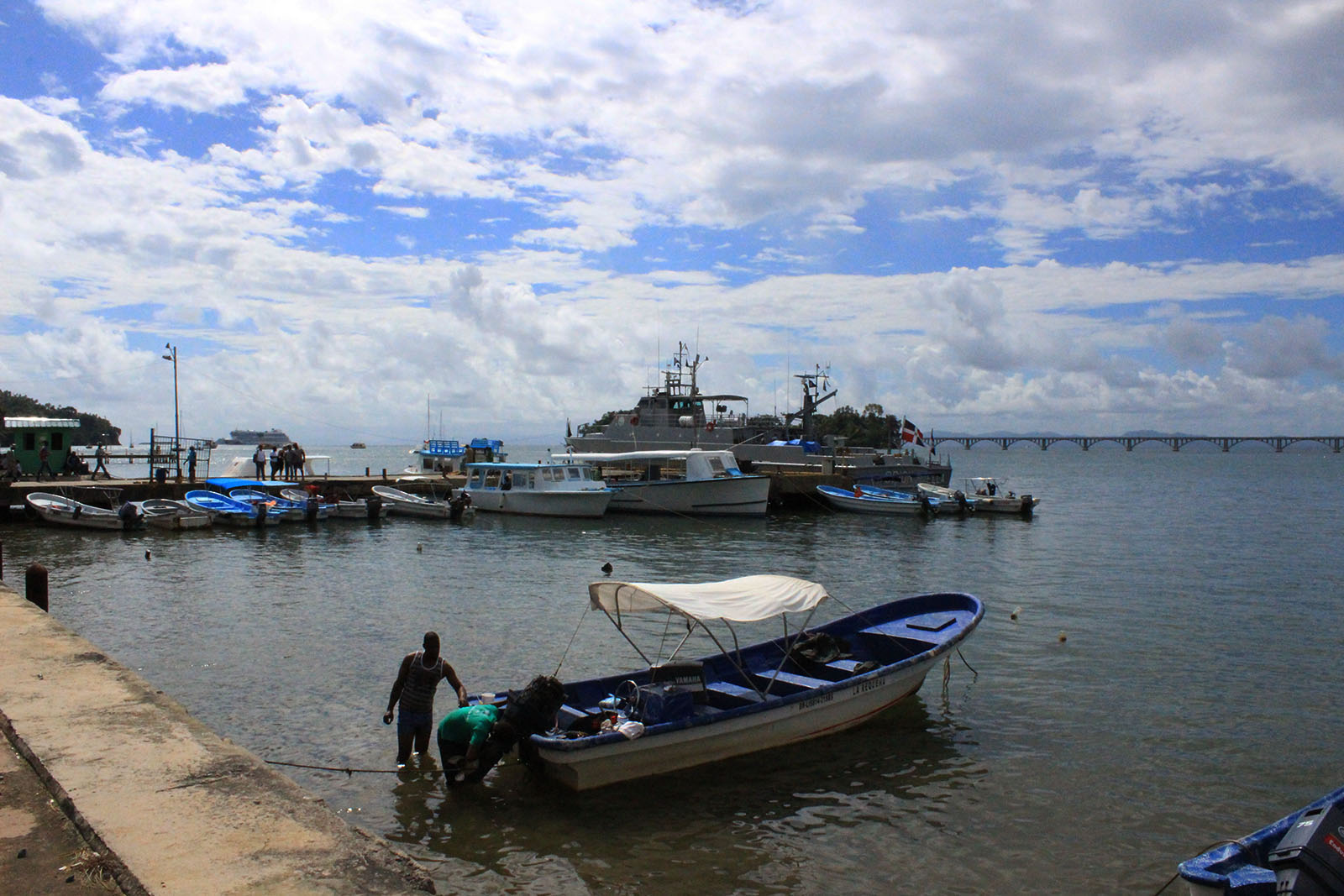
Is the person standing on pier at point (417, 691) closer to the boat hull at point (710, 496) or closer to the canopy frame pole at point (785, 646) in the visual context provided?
the canopy frame pole at point (785, 646)

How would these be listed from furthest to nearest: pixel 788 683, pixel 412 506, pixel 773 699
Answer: pixel 412 506, pixel 788 683, pixel 773 699

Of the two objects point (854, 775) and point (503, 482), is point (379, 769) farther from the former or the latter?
point (503, 482)

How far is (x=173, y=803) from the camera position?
6.84m

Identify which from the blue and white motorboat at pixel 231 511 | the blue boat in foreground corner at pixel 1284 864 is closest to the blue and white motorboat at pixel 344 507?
the blue and white motorboat at pixel 231 511

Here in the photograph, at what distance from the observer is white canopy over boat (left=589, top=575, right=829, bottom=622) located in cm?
1144

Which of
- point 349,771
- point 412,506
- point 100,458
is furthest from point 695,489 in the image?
point 349,771

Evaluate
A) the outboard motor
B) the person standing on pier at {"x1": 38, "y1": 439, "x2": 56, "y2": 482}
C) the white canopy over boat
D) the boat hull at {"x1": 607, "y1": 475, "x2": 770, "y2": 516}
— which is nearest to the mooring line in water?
the white canopy over boat

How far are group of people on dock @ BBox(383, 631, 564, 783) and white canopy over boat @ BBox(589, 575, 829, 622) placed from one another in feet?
5.31

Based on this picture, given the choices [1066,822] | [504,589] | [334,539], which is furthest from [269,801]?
[334,539]

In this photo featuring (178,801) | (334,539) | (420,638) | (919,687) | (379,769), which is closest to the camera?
(178,801)

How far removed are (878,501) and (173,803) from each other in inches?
1650

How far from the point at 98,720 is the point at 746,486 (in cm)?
3605

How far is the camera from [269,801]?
6.99 metres

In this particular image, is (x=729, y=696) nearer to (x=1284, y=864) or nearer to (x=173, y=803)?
(x=1284, y=864)
